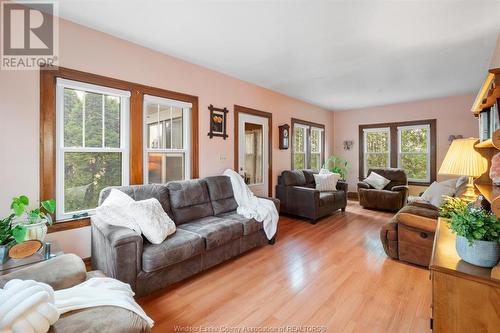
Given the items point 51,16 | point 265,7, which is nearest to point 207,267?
point 265,7

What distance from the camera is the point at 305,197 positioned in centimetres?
449

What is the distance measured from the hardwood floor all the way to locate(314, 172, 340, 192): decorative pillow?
201 centimetres

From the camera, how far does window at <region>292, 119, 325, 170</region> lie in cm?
580

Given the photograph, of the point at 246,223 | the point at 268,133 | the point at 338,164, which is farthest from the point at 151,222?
the point at 338,164

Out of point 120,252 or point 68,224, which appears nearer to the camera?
point 120,252

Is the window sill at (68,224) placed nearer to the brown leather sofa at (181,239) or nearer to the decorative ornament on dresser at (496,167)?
the brown leather sofa at (181,239)

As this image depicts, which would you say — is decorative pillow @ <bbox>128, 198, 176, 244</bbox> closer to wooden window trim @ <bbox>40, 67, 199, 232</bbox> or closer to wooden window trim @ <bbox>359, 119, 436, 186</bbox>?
wooden window trim @ <bbox>40, 67, 199, 232</bbox>

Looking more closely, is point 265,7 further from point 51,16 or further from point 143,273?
point 143,273

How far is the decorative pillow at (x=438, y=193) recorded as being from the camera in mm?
3413

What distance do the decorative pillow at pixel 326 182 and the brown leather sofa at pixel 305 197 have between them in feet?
0.48

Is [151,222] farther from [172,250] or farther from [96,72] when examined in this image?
[96,72]

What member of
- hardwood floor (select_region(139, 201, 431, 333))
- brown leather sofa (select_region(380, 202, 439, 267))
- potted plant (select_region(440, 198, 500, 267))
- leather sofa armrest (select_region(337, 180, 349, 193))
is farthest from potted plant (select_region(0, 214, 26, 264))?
leather sofa armrest (select_region(337, 180, 349, 193))

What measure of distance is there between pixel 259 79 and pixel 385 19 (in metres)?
2.25

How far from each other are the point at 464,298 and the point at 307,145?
5290 mm
